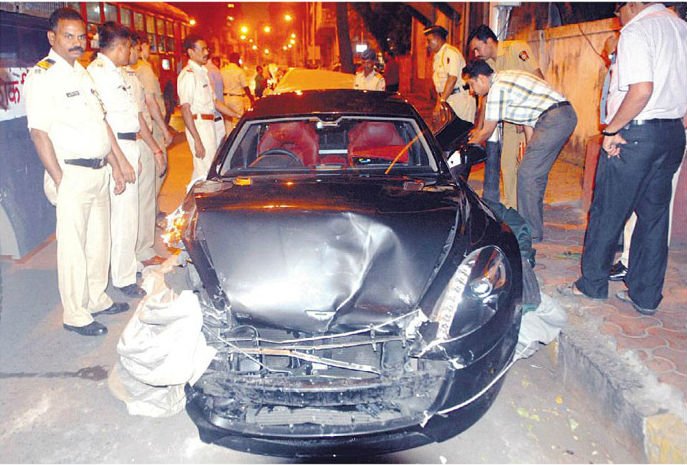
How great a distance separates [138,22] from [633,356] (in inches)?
517

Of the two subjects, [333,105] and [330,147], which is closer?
[333,105]

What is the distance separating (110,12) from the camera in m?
11.9

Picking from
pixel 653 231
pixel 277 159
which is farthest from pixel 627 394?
pixel 277 159

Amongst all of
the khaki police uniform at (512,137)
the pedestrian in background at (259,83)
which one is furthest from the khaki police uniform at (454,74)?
the pedestrian in background at (259,83)

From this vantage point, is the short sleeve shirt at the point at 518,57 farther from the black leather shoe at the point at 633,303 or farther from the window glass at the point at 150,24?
the window glass at the point at 150,24

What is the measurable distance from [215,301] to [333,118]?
1.78 m

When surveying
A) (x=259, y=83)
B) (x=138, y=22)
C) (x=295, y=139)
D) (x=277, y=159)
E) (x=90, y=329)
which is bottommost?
(x=90, y=329)

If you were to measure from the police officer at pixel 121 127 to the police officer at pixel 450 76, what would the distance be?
3.93 metres

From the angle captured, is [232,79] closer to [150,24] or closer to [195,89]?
[195,89]

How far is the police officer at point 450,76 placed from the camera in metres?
7.31

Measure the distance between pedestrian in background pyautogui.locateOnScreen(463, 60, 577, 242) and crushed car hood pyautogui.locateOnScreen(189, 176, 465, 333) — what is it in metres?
2.22

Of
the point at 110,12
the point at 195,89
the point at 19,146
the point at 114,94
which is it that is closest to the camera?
the point at 114,94

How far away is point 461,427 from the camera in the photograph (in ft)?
8.17

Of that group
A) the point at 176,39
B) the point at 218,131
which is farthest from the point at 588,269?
the point at 176,39
